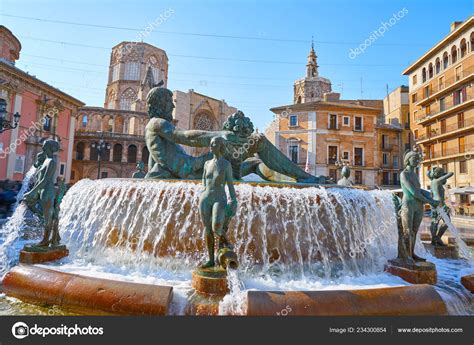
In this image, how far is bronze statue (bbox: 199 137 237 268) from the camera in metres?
3.70

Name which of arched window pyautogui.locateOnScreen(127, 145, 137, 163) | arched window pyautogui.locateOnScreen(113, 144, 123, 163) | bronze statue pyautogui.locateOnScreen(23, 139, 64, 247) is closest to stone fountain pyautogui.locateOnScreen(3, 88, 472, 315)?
bronze statue pyautogui.locateOnScreen(23, 139, 64, 247)

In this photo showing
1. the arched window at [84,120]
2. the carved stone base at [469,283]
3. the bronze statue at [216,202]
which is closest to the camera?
the bronze statue at [216,202]

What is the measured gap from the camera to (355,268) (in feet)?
15.8

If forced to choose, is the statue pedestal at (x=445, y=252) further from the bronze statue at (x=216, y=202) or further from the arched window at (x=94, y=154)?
the arched window at (x=94, y=154)

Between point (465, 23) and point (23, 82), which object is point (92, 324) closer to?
point (23, 82)

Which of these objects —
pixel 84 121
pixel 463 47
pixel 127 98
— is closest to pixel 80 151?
pixel 84 121

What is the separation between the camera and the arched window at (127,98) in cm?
5725

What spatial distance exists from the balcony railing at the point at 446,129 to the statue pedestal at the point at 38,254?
109 ft

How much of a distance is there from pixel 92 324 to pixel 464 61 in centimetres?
3623

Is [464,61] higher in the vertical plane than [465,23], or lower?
lower

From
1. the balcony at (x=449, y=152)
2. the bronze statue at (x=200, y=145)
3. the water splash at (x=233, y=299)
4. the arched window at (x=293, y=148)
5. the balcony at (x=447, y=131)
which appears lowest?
the water splash at (x=233, y=299)

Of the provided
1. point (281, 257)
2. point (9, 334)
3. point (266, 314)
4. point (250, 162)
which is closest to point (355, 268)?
point (281, 257)

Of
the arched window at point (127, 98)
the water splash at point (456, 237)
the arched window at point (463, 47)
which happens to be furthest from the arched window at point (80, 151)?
the arched window at point (463, 47)

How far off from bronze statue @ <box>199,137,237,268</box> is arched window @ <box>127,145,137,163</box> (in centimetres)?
3983
